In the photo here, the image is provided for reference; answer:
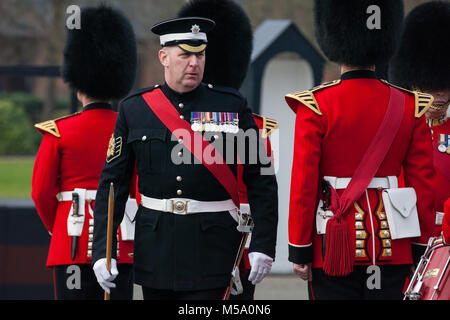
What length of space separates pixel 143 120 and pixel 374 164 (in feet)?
3.42

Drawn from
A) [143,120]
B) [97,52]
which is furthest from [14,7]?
[143,120]

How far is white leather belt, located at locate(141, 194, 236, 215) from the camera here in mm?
3893

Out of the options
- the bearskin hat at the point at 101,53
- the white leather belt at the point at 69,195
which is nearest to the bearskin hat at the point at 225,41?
the bearskin hat at the point at 101,53

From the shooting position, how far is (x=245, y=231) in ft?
13.0

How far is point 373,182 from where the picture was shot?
13.5ft

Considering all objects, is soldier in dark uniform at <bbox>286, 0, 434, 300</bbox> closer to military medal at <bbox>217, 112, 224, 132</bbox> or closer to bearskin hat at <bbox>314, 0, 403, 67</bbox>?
bearskin hat at <bbox>314, 0, 403, 67</bbox>

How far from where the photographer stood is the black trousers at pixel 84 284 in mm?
4953

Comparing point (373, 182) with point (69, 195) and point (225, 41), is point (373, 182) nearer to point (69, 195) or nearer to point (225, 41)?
point (225, 41)

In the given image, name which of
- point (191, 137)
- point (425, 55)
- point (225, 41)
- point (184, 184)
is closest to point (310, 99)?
point (191, 137)

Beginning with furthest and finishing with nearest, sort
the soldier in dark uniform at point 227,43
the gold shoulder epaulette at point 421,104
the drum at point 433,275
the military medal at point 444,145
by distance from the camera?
the soldier in dark uniform at point 227,43
the military medal at point 444,145
the gold shoulder epaulette at point 421,104
the drum at point 433,275

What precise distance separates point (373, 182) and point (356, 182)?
0.30 ft

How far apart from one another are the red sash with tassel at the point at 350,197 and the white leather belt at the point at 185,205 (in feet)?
1.61

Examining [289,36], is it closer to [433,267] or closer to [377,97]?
[377,97]

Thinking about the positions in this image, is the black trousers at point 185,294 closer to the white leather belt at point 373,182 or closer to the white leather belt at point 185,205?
the white leather belt at point 185,205
